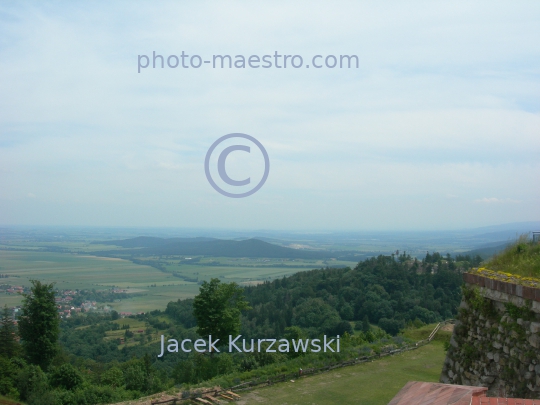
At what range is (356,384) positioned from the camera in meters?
10.7

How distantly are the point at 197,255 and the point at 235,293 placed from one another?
56.2 feet

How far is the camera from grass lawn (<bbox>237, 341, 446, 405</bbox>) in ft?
31.5

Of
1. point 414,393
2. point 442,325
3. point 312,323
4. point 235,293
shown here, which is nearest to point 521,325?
point 414,393

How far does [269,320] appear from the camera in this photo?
22.1 metres

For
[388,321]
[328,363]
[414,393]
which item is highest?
[414,393]

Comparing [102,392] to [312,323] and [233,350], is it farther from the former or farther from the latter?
[312,323]

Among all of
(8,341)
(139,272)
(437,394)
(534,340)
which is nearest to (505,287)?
(534,340)

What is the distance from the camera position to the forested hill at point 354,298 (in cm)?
2188

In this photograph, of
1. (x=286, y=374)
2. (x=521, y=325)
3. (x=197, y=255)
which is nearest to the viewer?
(x=521, y=325)

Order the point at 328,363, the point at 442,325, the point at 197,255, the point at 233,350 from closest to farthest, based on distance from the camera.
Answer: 1. the point at 328,363
2. the point at 233,350
3. the point at 442,325
4. the point at 197,255

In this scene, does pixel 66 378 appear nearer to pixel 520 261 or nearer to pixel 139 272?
pixel 520 261

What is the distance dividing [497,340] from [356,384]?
5.71 m

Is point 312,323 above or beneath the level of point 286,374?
beneath

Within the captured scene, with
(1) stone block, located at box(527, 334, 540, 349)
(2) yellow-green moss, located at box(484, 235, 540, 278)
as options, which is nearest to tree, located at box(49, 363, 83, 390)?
(2) yellow-green moss, located at box(484, 235, 540, 278)
